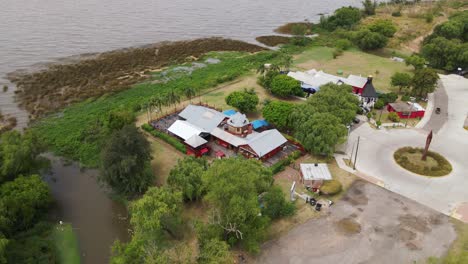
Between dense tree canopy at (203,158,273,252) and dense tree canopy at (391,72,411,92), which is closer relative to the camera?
dense tree canopy at (203,158,273,252)

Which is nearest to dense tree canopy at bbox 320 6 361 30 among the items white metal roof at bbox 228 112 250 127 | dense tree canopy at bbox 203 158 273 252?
white metal roof at bbox 228 112 250 127

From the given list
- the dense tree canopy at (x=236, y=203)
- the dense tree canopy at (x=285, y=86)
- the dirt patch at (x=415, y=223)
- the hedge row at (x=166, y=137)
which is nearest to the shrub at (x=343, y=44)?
the dense tree canopy at (x=285, y=86)

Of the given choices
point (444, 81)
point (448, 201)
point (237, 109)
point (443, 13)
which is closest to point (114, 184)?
point (237, 109)

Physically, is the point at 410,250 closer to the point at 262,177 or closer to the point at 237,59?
the point at 262,177

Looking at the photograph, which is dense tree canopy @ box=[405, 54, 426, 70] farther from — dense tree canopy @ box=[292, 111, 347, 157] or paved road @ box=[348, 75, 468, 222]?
dense tree canopy @ box=[292, 111, 347, 157]

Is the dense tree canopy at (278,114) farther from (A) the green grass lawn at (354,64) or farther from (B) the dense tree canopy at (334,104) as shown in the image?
(A) the green grass lawn at (354,64)

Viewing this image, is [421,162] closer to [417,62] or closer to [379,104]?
[379,104]
